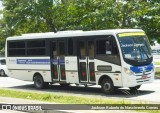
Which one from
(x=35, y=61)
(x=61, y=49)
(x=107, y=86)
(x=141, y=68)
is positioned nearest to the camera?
(x=141, y=68)

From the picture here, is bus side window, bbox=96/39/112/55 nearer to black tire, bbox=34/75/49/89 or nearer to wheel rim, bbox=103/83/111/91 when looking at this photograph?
wheel rim, bbox=103/83/111/91

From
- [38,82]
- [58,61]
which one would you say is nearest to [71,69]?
[58,61]

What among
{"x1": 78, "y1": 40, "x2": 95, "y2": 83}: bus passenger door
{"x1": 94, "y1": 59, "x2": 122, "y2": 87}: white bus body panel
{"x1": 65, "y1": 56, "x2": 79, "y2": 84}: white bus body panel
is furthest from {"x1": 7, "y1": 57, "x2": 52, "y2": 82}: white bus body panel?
{"x1": 94, "y1": 59, "x2": 122, "y2": 87}: white bus body panel

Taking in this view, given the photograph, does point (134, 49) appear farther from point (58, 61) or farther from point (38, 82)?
point (38, 82)

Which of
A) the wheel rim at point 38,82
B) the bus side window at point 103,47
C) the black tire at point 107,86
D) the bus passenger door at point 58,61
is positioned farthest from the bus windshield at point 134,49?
the wheel rim at point 38,82

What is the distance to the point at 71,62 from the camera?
18500mm

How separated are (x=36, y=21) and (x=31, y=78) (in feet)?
Result: 74.6

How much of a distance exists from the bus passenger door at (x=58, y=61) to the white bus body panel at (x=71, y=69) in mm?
326

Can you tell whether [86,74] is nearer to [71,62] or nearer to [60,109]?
[71,62]

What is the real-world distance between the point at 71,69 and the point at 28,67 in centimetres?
357

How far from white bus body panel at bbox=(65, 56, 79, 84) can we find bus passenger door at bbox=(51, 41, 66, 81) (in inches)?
12.9

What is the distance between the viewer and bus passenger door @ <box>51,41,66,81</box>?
1909cm

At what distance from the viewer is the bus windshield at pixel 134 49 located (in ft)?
53.8

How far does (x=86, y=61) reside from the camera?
17.8m
